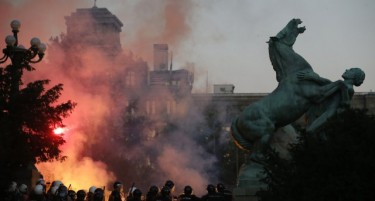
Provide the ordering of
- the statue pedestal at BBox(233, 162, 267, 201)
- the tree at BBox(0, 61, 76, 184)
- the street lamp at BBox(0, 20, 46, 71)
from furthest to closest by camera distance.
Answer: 1. the street lamp at BBox(0, 20, 46, 71)
2. the tree at BBox(0, 61, 76, 184)
3. the statue pedestal at BBox(233, 162, 267, 201)

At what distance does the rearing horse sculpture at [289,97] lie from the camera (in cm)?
1459

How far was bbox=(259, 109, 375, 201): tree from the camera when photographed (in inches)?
345

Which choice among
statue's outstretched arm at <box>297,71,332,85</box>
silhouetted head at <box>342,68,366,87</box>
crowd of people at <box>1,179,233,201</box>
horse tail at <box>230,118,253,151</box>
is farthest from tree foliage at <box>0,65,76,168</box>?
silhouetted head at <box>342,68,366,87</box>

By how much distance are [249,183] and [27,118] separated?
29.7ft

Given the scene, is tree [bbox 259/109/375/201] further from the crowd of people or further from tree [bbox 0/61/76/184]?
tree [bbox 0/61/76/184]

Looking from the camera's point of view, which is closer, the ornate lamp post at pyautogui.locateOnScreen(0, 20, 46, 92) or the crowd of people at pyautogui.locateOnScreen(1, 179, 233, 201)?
the crowd of people at pyautogui.locateOnScreen(1, 179, 233, 201)

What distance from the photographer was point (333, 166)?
9000mm

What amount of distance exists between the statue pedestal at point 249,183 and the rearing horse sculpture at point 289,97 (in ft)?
0.70

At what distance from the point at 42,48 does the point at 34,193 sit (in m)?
8.33

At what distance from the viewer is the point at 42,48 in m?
→ 23.7

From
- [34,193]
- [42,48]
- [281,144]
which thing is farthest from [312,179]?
[42,48]

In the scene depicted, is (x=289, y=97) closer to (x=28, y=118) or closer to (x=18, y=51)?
(x=28, y=118)

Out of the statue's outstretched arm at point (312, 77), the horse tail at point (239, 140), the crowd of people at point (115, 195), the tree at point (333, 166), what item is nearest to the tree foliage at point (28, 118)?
the crowd of people at point (115, 195)

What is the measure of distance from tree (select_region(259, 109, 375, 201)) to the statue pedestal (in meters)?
4.47
